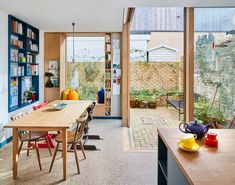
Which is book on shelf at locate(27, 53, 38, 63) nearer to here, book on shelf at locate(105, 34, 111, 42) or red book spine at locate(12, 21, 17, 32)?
red book spine at locate(12, 21, 17, 32)

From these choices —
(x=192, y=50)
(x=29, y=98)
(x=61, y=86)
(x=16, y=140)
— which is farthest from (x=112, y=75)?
(x=16, y=140)

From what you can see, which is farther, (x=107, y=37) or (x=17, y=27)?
(x=107, y=37)

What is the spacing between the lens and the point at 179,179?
1544mm

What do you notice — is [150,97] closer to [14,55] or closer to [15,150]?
[14,55]

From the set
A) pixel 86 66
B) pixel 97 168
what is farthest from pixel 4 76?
pixel 86 66

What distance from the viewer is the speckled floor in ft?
9.87

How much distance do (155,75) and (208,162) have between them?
8.59 metres

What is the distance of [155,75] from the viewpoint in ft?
32.7

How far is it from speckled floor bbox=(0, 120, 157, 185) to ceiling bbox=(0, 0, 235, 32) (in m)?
2.45

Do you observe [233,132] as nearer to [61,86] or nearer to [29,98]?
[29,98]

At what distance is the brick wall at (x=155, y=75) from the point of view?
996cm

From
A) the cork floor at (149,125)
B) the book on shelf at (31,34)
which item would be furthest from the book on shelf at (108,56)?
the book on shelf at (31,34)

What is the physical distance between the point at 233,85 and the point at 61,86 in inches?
196

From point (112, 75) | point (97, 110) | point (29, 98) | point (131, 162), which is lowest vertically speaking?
point (131, 162)
